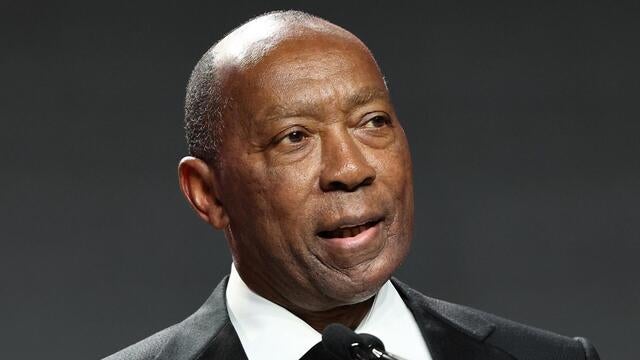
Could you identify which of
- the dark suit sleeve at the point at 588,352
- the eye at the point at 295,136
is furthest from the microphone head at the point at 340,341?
the dark suit sleeve at the point at 588,352

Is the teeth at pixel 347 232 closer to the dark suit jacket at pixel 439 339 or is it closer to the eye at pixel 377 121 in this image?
the eye at pixel 377 121

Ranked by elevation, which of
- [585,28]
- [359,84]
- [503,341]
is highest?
[359,84]

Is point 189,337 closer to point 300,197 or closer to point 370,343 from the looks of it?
point 300,197

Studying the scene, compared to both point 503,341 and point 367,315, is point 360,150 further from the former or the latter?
point 503,341

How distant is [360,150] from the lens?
185 centimetres

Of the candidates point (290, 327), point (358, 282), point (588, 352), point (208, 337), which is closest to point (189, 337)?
point (208, 337)

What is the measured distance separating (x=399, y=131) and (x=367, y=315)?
0.81 ft

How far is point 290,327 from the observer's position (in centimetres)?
195

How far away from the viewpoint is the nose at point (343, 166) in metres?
1.81

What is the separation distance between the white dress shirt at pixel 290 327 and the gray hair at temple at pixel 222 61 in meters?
0.19

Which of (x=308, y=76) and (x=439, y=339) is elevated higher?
(x=308, y=76)

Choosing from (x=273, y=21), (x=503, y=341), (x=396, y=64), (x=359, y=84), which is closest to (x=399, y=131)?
(x=359, y=84)

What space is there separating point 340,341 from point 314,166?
0.27 m

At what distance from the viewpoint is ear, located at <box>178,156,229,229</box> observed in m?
1.97
